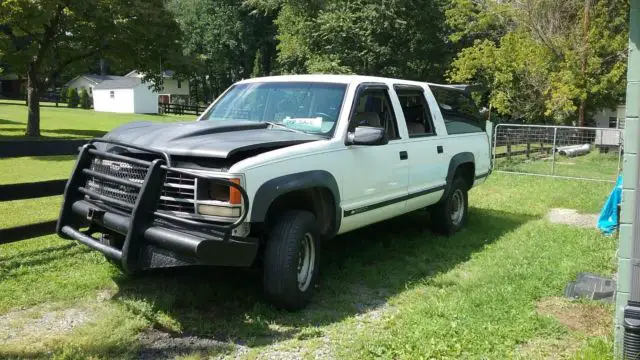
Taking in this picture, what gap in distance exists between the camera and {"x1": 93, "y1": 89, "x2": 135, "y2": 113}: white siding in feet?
189

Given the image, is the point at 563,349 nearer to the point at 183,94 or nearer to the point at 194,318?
the point at 194,318

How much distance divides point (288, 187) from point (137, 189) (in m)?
1.12

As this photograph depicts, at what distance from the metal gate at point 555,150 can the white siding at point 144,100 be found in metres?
46.6

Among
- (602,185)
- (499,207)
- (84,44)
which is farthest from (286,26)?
(499,207)

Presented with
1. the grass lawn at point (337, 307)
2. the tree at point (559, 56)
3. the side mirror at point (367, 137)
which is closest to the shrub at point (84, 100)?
the tree at point (559, 56)

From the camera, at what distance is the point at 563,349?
4.21m

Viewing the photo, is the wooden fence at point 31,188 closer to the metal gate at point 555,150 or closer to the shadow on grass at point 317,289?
the shadow on grass at point 317,289

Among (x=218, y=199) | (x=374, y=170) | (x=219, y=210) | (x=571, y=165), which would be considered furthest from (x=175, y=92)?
(x=219, y=210)

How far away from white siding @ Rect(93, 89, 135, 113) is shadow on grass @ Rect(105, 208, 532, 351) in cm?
5383

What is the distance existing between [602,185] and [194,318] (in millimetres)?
11225

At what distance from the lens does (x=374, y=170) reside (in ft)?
18.8

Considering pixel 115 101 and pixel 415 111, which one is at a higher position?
pixel 115 101

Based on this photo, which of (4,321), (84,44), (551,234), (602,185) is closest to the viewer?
(4,321)

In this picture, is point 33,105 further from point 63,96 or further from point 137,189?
point 63,96
